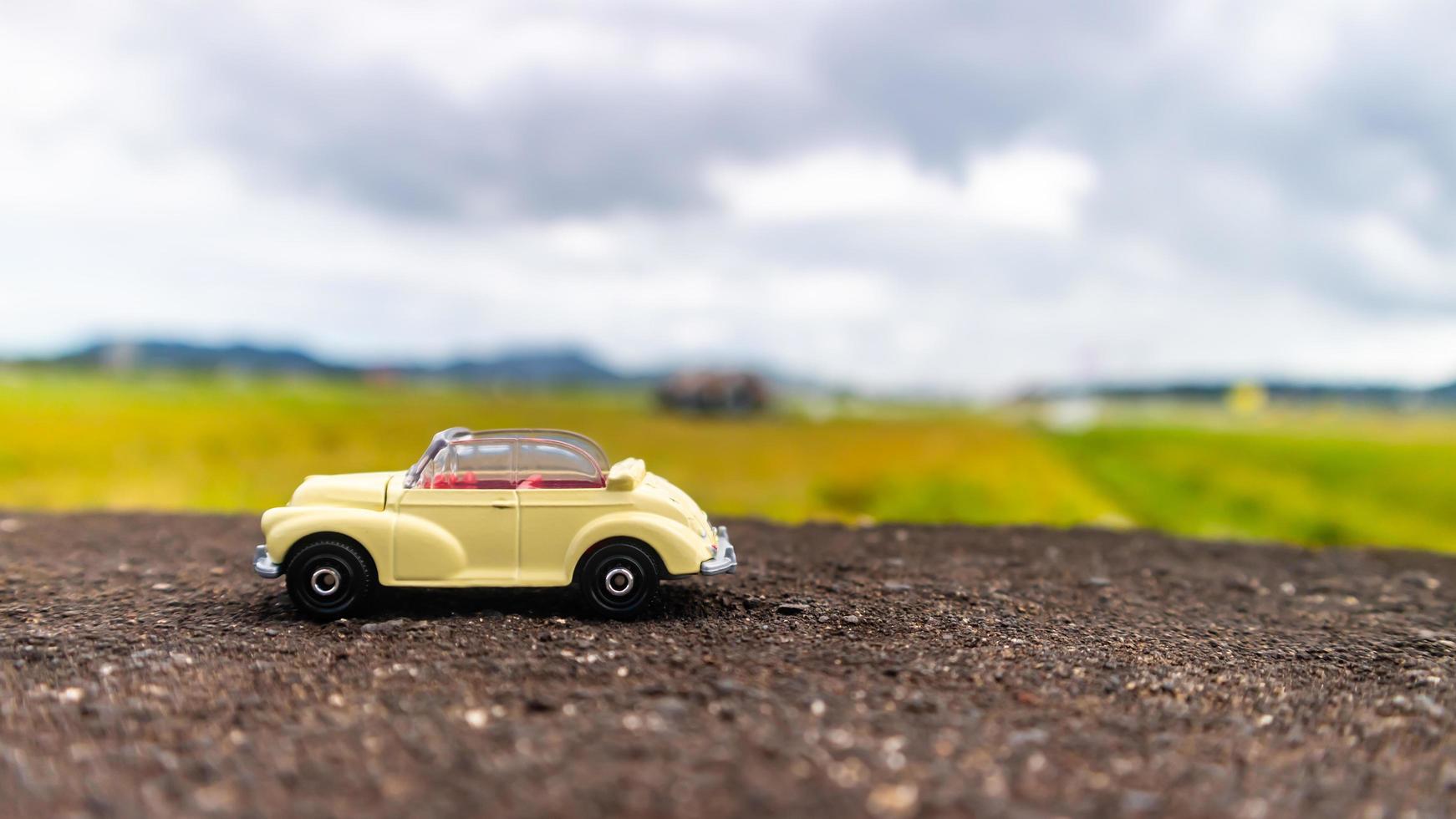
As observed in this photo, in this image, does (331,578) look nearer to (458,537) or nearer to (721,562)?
(458,537)

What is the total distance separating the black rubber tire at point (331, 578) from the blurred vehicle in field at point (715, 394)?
39.6m

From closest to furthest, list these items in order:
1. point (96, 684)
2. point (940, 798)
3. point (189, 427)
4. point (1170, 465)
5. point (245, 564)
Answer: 1. point (940, 798)
2. point (96, 684)
3. point (245, 564)
4. point (189, 427)
5. point (1170, 465)

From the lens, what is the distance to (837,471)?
66.7ft

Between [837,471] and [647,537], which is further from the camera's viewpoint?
[837,471]

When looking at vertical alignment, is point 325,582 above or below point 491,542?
below

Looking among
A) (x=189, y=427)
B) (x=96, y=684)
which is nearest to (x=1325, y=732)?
(x=96, y=684)

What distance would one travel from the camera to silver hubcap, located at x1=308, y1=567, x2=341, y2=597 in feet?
26.0

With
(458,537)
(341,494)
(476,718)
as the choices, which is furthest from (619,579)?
(341,494)

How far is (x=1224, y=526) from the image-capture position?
18891 millimetres

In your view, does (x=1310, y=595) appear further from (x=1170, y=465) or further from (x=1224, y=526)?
(x=1170, y=465)

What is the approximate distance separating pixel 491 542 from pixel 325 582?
5.24 ft

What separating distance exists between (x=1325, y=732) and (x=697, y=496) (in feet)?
39.2

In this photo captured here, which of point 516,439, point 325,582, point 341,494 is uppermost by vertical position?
point 516,439

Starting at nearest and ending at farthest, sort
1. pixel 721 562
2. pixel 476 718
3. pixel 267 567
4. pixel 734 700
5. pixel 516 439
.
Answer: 1. pixel 476 718
2. pixel 734 700
3. pixel 267 567
4. pixel 721 562
5. pixel 516 439
